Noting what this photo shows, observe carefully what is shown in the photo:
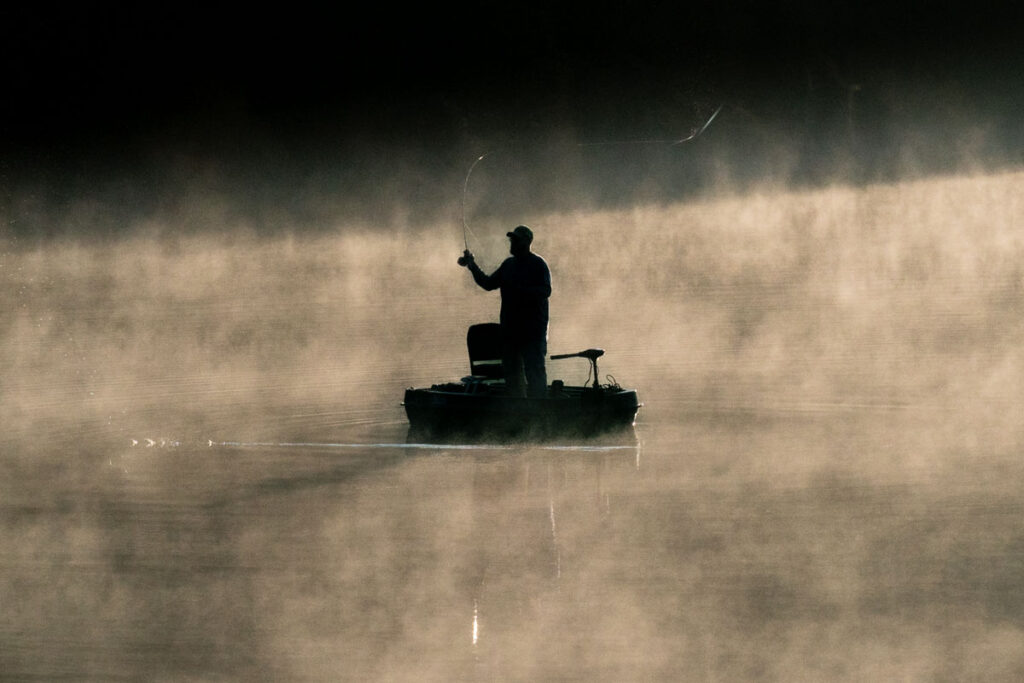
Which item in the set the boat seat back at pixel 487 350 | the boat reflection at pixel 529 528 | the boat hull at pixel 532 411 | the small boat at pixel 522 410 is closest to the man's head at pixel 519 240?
the small boat at pixel 522 410

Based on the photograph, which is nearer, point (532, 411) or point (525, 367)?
point (532, 411)

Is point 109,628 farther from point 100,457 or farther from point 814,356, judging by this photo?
point 814,356

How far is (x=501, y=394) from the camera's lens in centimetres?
1484

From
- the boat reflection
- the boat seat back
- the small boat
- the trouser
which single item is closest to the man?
the trouser

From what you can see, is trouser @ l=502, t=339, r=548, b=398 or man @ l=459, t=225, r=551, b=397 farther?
trouser @ l=502, t=339, r=548, b=398

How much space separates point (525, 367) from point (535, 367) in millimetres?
103

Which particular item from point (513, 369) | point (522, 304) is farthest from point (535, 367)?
point (522, 304)

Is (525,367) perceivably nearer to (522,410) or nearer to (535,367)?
(535,367)

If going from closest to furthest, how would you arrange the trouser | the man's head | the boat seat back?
the man's head
the trouser
the boat seat back

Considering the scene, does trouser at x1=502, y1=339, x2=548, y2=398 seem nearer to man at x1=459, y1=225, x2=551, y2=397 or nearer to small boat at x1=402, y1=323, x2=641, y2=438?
man at x1=459, y1=225, x2=551, y2=397

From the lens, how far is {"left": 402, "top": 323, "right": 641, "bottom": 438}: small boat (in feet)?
47.2

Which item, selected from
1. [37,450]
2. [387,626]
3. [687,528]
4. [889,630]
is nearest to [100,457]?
[37,450]

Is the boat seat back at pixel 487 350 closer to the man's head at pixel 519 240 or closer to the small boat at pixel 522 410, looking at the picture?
the small boat at pixel 522 410

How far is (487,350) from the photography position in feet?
52.0
